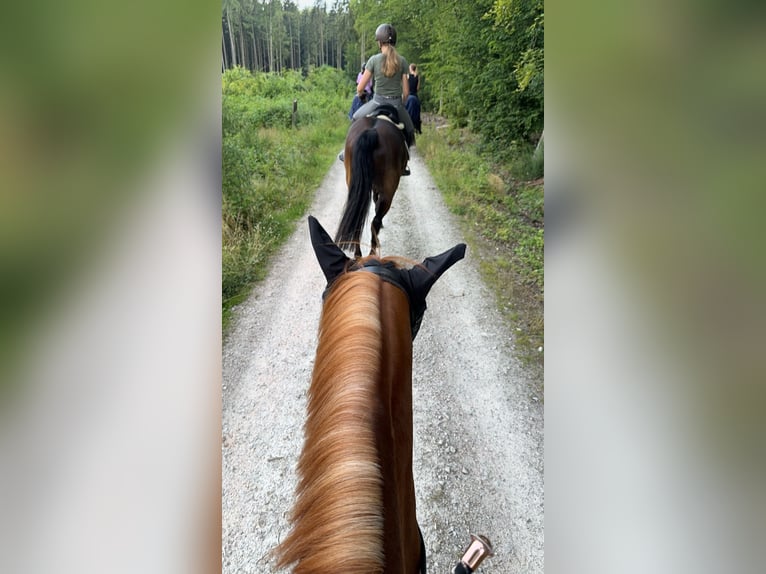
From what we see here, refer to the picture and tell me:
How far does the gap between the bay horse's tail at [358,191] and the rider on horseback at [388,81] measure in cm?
35

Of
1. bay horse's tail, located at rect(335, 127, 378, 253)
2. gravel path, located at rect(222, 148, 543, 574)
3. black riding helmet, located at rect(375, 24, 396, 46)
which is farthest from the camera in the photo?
black riding helmet, located at rect(375, 24, 396, 46)

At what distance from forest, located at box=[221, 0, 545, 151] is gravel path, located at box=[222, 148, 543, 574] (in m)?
0.79

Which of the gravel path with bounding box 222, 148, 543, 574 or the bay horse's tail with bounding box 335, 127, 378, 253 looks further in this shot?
the bay horse's tail with bounding box 335, 127, 378, 253

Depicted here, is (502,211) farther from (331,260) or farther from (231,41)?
(231,41)

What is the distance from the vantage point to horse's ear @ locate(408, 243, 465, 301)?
3.82 feet

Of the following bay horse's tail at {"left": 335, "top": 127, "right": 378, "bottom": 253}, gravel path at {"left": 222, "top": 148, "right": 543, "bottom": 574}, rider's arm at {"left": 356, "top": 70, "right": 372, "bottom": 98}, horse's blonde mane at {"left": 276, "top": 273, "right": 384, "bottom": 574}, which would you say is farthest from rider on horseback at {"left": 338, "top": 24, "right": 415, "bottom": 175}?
horse's blonde mane at {"left": 276, "top": 273, "right": 384, "bottom": 574}

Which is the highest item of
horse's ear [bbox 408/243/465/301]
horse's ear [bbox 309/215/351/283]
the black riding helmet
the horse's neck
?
the black riding helmet

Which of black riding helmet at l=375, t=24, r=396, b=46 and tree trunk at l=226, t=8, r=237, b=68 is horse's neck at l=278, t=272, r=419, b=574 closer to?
tree trunk at l=226, t=8, r=237, b=68
